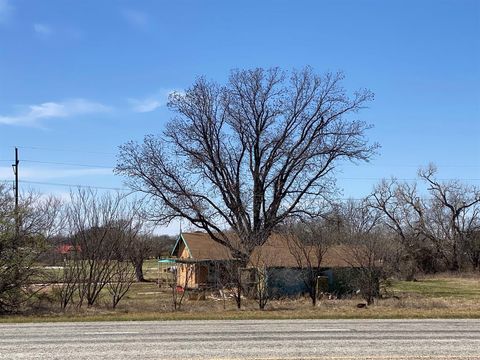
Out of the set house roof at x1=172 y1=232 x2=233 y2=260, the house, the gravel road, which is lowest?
the gravel road

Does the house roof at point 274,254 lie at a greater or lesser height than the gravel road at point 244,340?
greater

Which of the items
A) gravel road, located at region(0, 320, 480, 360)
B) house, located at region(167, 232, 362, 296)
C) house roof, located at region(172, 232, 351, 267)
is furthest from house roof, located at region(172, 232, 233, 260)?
gravel road, located at region(0, 320, 480, 360)

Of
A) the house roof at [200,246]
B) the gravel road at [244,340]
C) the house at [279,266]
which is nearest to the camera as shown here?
the gravel road at [244,340]

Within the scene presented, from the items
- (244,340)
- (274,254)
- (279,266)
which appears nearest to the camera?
(244,340)

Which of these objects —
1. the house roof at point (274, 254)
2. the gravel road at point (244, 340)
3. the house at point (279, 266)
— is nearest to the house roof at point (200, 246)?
the house roof at point (274, 254)

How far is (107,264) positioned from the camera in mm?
25156

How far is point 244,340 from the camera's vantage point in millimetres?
12336

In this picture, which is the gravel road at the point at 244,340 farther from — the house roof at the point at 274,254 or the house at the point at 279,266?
the house roof at the point at 274,254

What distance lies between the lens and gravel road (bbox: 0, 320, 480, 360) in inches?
400

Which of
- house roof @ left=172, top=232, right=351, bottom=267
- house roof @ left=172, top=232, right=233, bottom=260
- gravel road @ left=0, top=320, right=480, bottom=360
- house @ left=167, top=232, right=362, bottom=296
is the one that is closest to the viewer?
gravel road @ left=0, top=320, right=480, bottom=360

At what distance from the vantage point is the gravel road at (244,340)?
10.2 meters

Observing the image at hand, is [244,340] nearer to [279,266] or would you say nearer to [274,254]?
[279,266]

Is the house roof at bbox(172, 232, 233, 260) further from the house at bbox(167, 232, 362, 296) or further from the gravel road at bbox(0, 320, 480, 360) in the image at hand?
the gravel road at bbox(0, 320, 480, 360)

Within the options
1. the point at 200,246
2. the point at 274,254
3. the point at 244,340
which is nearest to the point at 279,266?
the point at 274,254
